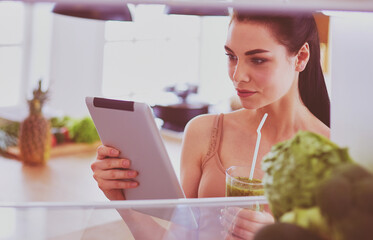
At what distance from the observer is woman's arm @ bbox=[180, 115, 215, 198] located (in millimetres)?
1222

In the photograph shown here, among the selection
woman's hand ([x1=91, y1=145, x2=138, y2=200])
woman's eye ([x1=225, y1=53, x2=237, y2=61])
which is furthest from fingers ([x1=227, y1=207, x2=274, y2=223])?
woman's eye ([x1=225, y1=53, x2=237, y2=61])

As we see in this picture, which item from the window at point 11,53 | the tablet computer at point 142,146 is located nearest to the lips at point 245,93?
the tablet computer at point 142,146

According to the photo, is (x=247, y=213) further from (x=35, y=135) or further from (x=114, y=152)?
(x=35, y=135)

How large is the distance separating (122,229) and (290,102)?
0.80m

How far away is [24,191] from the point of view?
2.31 metres

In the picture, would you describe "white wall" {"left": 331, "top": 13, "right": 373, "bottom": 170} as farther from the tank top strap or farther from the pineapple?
the pineapple

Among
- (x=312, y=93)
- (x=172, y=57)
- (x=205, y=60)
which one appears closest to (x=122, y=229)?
(x=312, y=93)

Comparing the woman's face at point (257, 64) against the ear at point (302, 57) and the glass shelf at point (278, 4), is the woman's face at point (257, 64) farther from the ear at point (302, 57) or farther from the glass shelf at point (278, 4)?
the glass shelf at point (278, 4)

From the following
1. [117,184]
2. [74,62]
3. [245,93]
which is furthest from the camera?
[74,62]

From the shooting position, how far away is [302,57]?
0.97 metres

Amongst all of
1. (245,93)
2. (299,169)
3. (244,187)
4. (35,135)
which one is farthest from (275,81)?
(35,135)

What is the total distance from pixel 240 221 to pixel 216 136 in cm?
87

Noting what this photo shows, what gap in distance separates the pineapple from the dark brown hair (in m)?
2.08

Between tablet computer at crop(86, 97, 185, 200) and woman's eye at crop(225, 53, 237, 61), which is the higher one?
woman's eye at crop(225, 53, 237, 61)
